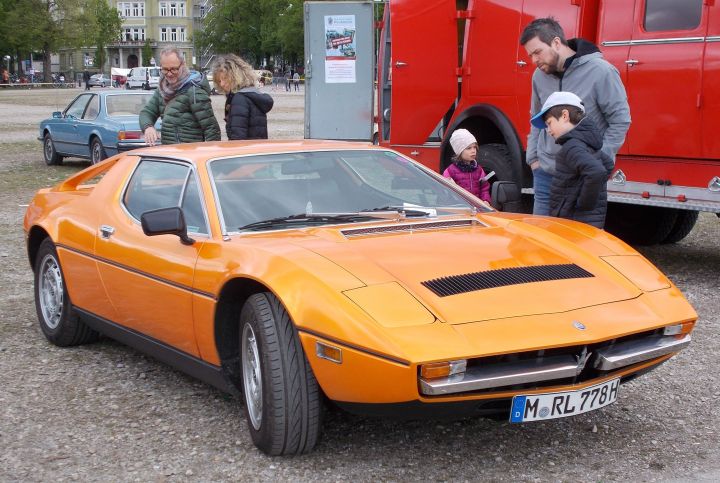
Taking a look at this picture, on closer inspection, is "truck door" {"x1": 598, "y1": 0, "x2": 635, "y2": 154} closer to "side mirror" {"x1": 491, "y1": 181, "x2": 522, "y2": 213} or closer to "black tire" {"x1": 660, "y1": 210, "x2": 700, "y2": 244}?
"black tire" {"x1": 660, "y1": 210, "x2": 700, "y2": 244}

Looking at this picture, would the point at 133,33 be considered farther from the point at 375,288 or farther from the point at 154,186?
the point at 375,288

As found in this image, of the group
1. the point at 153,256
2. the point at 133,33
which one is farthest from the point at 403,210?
the point at 133,33

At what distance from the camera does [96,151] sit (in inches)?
653

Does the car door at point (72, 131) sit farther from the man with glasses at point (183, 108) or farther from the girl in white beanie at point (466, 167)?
the girl in white beanie at point (466, 167)

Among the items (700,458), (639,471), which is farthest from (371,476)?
(700,458)

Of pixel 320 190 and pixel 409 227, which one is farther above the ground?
pixel 320 190

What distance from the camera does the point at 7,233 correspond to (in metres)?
10.4

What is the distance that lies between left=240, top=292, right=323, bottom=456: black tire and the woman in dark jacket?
4075mm

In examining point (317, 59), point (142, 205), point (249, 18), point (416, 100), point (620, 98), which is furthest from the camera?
point (249, 18)

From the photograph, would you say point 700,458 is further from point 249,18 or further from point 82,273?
point 249,18

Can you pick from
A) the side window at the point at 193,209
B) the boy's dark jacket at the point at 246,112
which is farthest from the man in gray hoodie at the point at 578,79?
the boy's dark jacket at the point at 246,112

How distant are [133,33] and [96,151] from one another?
133 meters

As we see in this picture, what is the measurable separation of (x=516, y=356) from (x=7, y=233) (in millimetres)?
8059

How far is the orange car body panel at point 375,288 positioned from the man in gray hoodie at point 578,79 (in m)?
1.12
